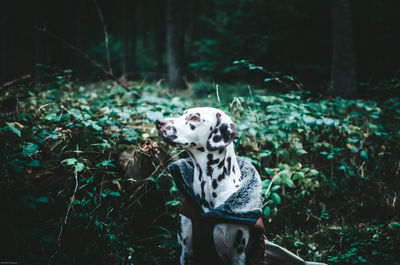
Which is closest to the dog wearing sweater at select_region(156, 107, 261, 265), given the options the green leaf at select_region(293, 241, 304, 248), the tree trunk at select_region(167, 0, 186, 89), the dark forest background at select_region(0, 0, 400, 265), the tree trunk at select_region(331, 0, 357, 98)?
the dark forest background at select_region(0, 0, 400, 265)

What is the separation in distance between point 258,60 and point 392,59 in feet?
11.4

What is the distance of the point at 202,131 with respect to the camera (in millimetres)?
1679

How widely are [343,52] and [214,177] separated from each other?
17.4ft

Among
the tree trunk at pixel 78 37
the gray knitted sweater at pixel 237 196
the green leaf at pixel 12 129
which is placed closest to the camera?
the gray knitted sweater at pixel 237 196

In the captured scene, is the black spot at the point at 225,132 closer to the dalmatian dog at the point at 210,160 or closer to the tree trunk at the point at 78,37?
the dalmatian dog at the point at 210,160

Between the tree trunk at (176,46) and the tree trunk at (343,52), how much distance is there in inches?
193

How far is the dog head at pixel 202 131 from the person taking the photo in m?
1.65

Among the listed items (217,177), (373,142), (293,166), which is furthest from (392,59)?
(217,177)

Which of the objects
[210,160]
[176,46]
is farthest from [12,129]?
[176,46]

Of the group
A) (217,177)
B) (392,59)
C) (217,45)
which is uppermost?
(217,45)

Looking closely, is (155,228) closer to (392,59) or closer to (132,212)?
(132,212)

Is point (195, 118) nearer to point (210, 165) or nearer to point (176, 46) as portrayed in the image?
point (210, 165)

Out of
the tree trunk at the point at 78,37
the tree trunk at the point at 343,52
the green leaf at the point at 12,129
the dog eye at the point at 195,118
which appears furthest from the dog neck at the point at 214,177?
the tree trunk at the point at 78,37

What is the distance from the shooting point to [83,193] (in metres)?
2.43
